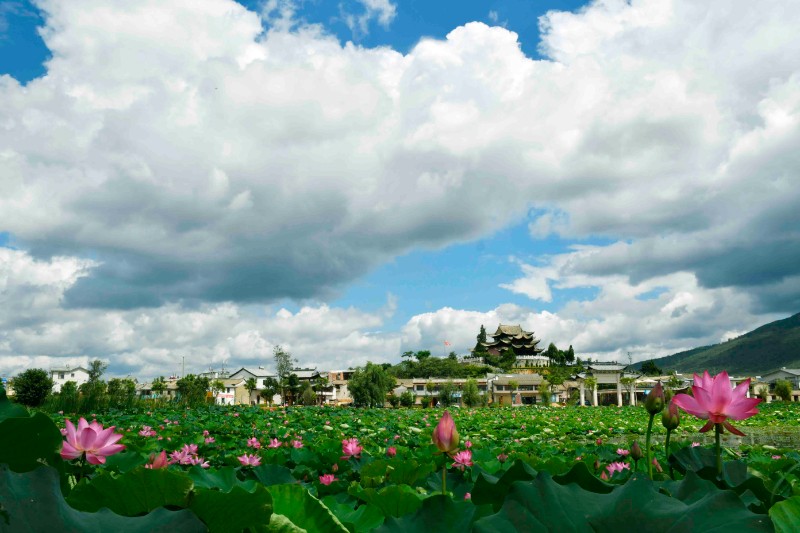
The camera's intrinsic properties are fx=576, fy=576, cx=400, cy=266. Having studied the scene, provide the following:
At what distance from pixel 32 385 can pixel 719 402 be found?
28.1m

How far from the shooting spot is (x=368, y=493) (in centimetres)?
187

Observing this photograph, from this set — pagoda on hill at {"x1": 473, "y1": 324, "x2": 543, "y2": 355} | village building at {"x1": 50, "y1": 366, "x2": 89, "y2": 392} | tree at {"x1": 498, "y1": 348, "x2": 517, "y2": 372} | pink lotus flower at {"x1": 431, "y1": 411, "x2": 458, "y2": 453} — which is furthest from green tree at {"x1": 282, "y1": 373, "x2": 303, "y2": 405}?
pink lotus flower at {"x1": 431, "y1": 411, "x2": 458, "y2": 453}

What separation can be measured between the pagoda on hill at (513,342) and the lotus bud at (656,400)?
9445 cm

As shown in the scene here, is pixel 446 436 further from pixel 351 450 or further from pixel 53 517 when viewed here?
pixel 351 450

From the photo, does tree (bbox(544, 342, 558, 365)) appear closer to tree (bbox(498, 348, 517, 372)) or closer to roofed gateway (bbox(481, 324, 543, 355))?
roofed gateway (bbox(481, 324, 543, 355))

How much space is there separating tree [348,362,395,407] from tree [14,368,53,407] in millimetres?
20254

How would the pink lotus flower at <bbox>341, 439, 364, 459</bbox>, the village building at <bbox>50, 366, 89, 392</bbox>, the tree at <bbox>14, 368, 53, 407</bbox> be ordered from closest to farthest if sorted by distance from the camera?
the pink lotus flower at <bbox>341, 439, 364, 459</bbox>, the tree at <bbox>14, 368, 53, 407</bbox>, the village building at <bbox>50, 366, 89, 392</bbox>

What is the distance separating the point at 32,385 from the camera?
79.2ft

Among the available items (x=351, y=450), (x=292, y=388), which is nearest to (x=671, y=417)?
(x=351, y=450)

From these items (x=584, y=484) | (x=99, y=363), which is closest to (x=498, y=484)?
(x=584, y=484)

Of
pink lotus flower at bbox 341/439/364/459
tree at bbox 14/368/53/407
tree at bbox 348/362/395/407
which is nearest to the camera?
pink lotus flower at bbox 341/439/364/459

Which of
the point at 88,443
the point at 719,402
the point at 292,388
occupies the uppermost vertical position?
the point at 719,402

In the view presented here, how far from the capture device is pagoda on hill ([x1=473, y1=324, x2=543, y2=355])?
A: 3725 inches

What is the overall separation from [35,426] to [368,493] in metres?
0.98
